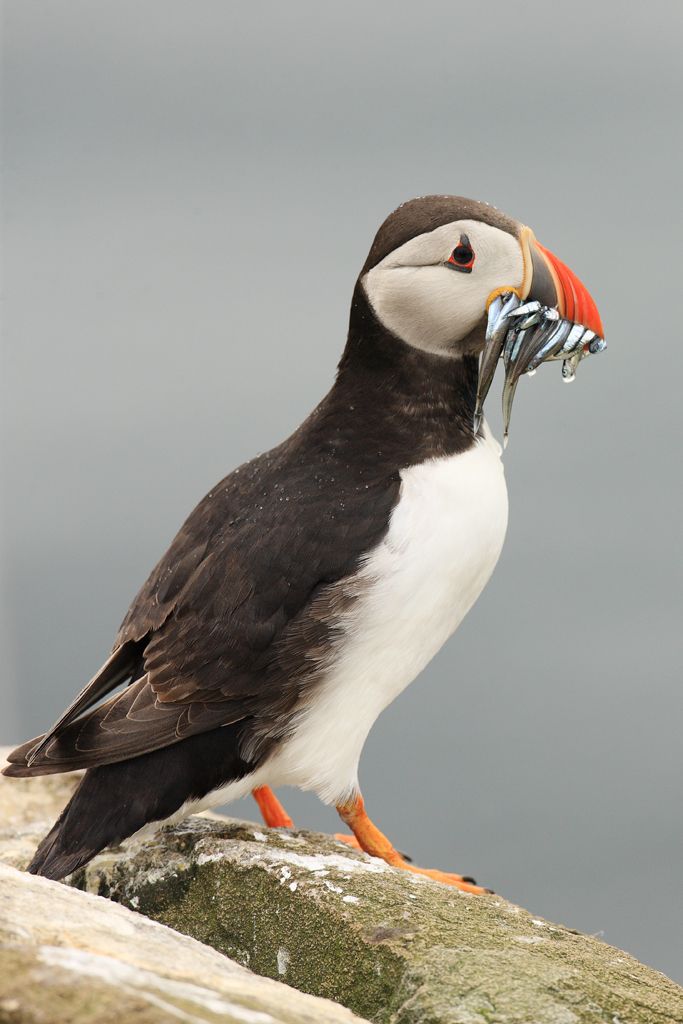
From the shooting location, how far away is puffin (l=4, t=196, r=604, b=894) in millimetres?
3814

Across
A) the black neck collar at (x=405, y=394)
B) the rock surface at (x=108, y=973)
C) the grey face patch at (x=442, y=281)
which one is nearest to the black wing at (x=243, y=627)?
the black neck collar at (x=405, y=394)

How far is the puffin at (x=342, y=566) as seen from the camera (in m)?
3.81

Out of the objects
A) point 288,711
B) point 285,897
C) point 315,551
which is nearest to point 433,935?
point 285,897

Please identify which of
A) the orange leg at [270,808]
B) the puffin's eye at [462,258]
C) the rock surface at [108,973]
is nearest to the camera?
the rock surface at [108,973]

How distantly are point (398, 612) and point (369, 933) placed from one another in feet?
3.11

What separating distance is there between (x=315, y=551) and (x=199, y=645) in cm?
42

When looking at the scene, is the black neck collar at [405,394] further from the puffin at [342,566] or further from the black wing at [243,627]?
the black wing at [243,627]

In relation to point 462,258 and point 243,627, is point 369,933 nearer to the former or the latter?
point 243,627

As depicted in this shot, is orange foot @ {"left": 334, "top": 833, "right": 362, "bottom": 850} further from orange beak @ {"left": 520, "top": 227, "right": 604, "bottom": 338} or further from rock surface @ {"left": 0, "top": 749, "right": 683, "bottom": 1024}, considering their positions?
orange beak @ {"left": 520, "top": 227, "right": 604, "bottom": 338}

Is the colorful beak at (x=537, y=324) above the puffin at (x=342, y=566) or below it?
above

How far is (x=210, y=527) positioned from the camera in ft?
13.4

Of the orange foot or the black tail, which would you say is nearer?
the black tail

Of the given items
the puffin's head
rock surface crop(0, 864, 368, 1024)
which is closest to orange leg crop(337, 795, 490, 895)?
the puffin's head

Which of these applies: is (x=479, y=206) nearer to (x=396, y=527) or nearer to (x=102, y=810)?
(x=396, y=527)
